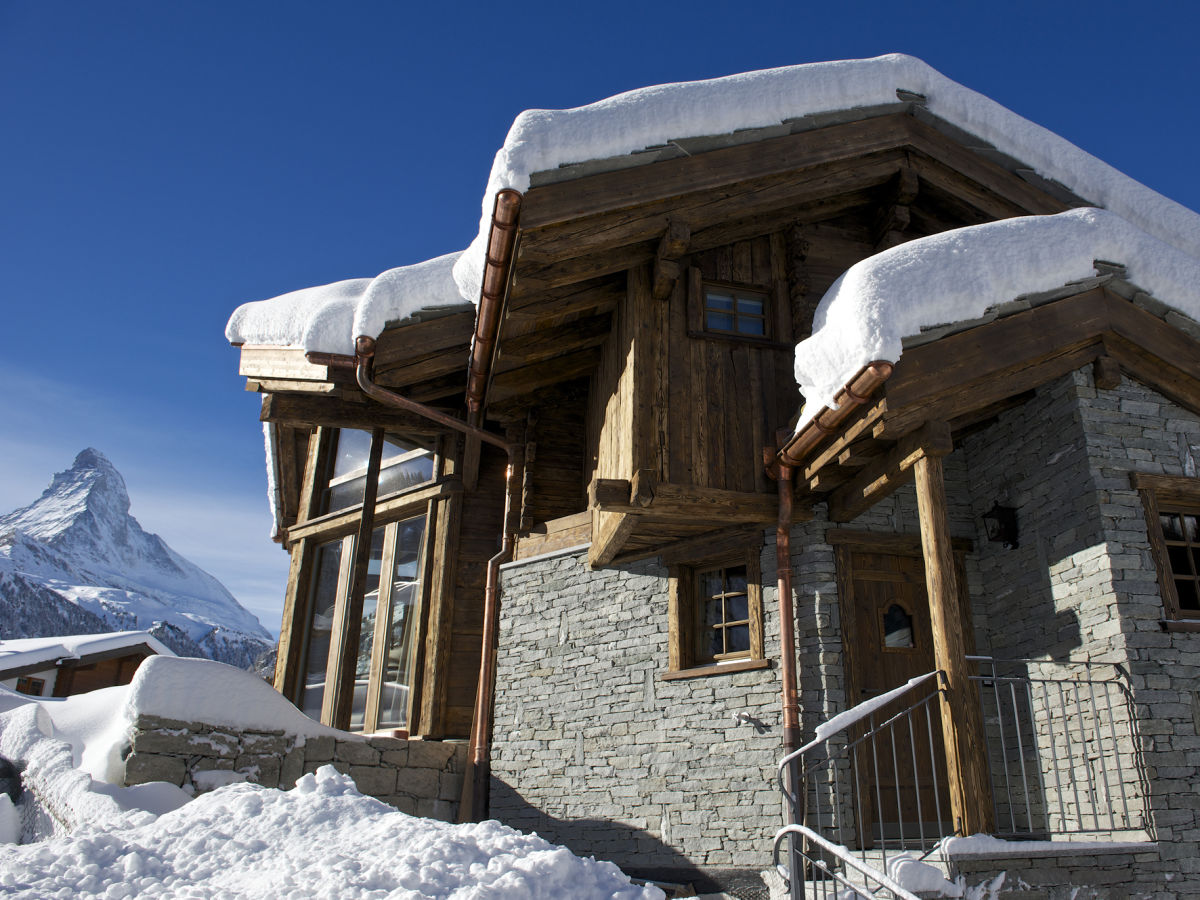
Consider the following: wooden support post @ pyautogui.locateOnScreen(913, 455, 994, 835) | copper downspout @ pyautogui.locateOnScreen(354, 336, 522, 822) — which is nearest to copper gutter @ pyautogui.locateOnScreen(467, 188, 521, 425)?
copper downspout @ pyautogui.locateOnScreen(354, 336, 522, 822)

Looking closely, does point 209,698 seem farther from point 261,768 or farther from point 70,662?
point 70,662

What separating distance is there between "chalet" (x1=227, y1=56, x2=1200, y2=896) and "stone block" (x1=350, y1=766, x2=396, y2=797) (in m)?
0.95

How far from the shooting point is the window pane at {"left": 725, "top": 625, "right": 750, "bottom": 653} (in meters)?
7.52

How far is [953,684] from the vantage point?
211 inches

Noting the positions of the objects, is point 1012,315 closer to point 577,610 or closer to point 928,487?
point 928,487

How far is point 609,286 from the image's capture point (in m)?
8.31

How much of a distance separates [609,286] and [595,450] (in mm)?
1821

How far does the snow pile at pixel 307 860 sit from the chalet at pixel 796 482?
1.61 m

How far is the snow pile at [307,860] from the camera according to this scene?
10.9 ft

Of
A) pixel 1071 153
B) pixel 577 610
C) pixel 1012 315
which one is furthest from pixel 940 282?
pixel 577 610

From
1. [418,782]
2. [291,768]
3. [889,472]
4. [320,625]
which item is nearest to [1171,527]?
[889,472]

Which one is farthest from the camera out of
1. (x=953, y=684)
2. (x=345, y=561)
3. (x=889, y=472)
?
(x=345, y=561)

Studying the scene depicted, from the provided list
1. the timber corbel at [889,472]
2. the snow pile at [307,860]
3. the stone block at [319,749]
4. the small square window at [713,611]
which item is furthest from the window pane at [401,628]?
the snow pile at [307,860]

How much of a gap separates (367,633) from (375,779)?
2725 millimetres
